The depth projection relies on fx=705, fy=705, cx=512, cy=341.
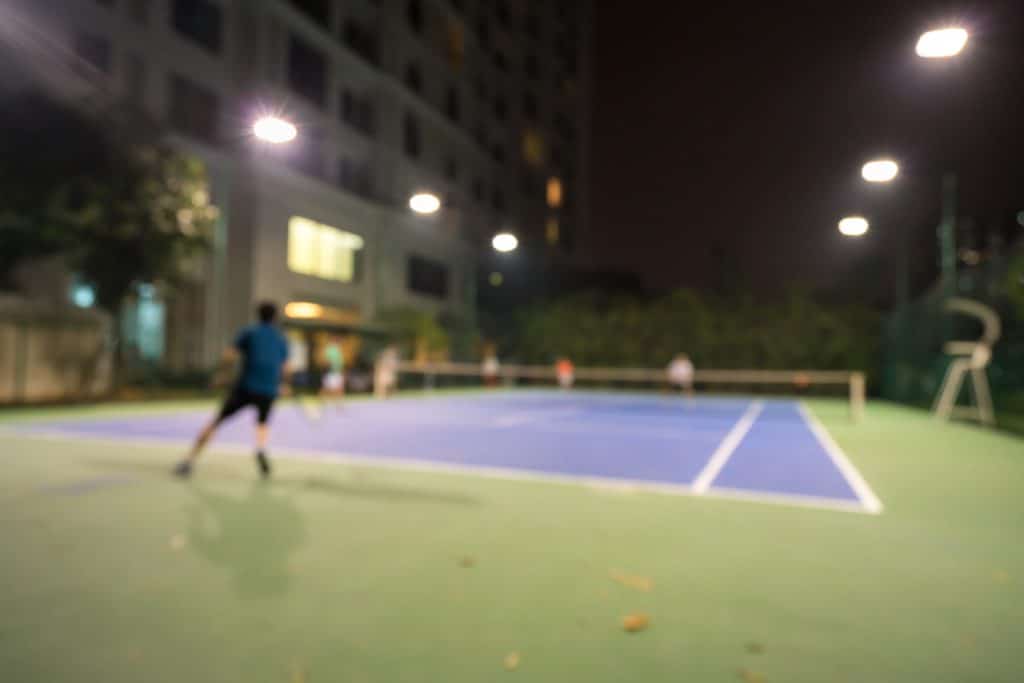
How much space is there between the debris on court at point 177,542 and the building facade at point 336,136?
7.74 meters

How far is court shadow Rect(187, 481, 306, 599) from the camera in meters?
3.60

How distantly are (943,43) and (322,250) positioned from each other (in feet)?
88.2

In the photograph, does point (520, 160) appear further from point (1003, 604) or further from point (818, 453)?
point (1003, 604)

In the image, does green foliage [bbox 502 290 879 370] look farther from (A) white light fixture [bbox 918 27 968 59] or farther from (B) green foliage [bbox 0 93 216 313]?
(A) white light fixture [bbox 918 27 968 59]

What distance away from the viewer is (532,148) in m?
50.0

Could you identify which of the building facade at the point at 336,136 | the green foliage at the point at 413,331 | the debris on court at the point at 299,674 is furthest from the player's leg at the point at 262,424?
the green foliage at the point at 413,331

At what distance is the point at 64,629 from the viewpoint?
2.92 metres

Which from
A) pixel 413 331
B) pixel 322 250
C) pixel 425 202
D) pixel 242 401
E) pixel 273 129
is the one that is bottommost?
pixel 242 401

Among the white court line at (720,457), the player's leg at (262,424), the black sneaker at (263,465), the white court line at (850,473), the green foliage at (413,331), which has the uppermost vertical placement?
the green foliage at (413,331)

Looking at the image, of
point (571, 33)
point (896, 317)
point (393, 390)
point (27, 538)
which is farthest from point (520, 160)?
point (27, 538)

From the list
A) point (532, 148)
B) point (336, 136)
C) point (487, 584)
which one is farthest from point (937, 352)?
point (532, 148)

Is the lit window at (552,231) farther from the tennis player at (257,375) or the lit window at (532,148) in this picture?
the tennis player at (257,375)

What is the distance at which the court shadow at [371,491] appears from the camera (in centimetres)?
563

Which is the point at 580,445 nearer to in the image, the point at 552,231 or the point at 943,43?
the point at 943,43
